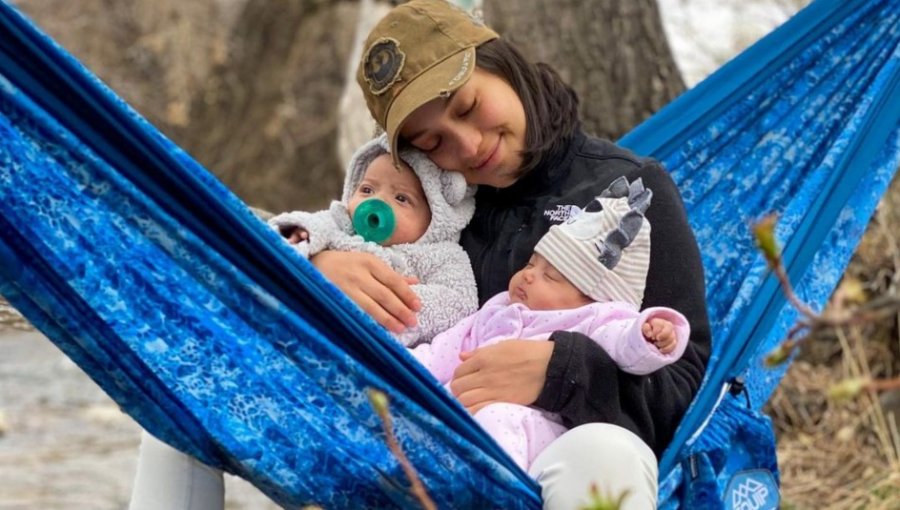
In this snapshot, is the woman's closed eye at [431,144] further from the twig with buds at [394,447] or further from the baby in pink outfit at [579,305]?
the twig with buds at [394,447]

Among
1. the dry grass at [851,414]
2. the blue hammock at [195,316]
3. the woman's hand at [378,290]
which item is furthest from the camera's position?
the dry grass at [851,414]

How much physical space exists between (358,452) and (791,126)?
124cm

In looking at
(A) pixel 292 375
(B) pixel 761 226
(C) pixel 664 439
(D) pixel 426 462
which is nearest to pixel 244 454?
(A) pixel 292 375

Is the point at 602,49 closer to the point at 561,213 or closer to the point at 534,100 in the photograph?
the point at 534,100

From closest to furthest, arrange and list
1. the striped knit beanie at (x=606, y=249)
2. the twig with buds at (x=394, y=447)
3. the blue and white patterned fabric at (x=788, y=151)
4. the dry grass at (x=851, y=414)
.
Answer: the twig with buds at (x=394, y=447), the striped knit beanie at (x=606, y=249), the blue and white patterned fabric at (x=788, y=151), the dry grass at (x=851, y=414)

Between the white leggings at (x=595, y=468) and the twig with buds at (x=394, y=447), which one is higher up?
the white leggings at (x=595, y=468)

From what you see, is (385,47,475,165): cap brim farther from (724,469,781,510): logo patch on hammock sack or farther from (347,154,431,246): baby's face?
(724,469,781,510): logo patch on hammock sack

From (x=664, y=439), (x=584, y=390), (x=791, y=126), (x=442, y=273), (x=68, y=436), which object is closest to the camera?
(x=584, y=390)

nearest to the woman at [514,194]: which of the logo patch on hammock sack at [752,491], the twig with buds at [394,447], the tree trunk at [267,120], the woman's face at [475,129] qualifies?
the woman's face at [475,129]

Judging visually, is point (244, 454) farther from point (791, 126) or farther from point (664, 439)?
point (791, 126)

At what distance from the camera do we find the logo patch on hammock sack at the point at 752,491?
2.12m

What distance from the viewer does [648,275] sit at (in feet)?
6.84

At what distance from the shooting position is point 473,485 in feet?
5.89

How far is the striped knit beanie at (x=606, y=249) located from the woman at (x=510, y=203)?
0.06 metres
